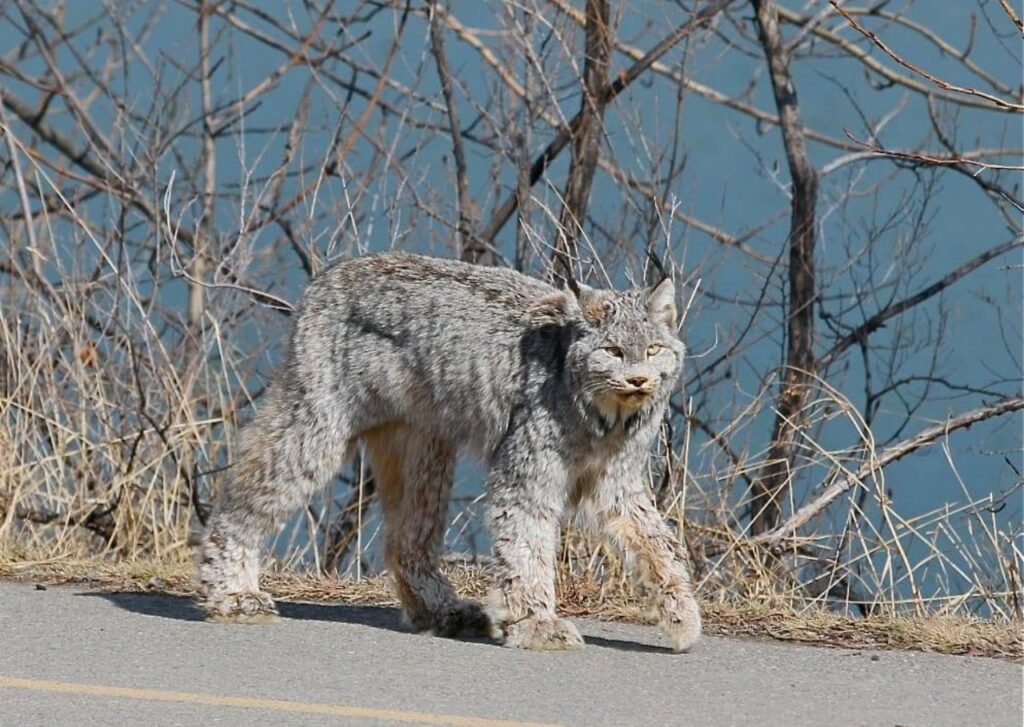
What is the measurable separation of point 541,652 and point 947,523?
2.71 meters

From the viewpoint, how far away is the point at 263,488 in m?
8.46

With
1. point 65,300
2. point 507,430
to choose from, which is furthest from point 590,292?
point 65,300

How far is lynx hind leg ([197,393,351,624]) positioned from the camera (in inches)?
329

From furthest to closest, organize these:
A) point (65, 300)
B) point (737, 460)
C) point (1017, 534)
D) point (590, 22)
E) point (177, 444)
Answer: point (590, 22), point (65, 300), point (177, 444), point (737, 460), point (1017, 534)

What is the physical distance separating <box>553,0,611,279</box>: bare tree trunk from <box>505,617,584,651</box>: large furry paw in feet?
16.1

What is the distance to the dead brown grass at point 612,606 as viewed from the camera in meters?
7.93

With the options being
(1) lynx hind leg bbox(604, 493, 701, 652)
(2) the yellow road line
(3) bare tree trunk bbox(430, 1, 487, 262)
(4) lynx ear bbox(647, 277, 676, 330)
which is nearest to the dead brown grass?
(1) lynx hind leg bbox(604, 493, 701, 652)

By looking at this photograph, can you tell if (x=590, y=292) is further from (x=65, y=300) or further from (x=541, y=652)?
(x=65, y=300)

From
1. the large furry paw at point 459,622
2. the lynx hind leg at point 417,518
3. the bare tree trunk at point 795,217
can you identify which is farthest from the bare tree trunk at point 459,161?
the large furry paw at point 459,622

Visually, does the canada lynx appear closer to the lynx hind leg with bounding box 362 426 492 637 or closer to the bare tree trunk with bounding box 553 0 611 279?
the lynx hind leg with bounding box 362 426 492 637

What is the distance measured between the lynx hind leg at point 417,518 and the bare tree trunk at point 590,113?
3.74m

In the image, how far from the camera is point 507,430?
806 cm

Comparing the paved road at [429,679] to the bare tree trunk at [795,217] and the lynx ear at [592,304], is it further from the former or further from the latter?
the bare tree trunk at [795,217]

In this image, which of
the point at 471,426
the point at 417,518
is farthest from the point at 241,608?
the point at 471,426
